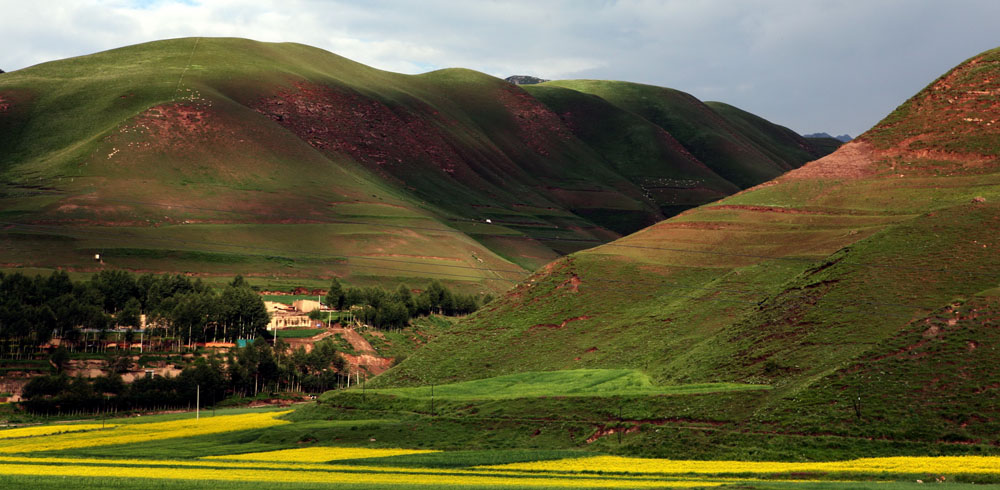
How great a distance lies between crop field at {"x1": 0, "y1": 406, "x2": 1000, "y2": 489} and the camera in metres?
54.9

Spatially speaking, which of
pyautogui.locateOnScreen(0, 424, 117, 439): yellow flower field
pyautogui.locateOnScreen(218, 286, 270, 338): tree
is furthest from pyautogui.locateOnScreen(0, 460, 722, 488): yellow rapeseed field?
pyautogui.locateOnScreen(218, 286, 270, 338): tree

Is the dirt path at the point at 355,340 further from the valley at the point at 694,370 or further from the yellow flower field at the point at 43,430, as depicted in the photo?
the yellow flower field at the point at 43,430

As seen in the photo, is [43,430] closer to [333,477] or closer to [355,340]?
[333,477]

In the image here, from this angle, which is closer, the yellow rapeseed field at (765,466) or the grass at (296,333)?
the yellow rapeseed field at (765,466)

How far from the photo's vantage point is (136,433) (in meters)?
101

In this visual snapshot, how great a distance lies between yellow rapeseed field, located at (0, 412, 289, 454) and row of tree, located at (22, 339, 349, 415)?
27960mm

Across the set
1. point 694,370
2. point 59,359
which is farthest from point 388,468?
point 59,359

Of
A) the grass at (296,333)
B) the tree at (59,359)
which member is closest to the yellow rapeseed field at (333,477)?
the tree at (59,359)

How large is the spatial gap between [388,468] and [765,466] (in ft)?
86.1

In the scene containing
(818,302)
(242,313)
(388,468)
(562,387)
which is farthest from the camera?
(242,313)

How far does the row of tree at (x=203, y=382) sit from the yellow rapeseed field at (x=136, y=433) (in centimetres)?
2796

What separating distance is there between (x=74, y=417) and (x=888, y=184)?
5256 inches

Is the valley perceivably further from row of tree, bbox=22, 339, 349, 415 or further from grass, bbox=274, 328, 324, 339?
grass, bbox=274, 328, 324, 339

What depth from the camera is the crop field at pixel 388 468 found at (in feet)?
180
